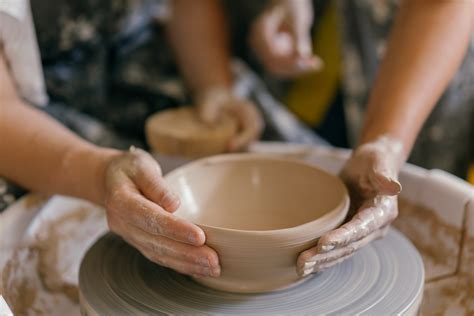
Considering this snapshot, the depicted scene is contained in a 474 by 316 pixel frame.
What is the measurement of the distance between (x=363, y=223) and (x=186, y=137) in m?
0.65

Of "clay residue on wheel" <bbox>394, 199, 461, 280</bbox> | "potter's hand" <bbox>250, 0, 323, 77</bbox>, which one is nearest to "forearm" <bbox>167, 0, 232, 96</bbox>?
"potter's hand" <bbox>250, 0, 323, 77</bbox>

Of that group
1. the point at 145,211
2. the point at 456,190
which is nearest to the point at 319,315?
the point at 145,211

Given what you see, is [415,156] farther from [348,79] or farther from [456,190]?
[456,190]

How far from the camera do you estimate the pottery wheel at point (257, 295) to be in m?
0.90

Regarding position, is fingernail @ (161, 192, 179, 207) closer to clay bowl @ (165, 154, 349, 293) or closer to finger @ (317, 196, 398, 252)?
clay bowl @ (165, 154, 349, 293)

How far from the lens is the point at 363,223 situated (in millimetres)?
903

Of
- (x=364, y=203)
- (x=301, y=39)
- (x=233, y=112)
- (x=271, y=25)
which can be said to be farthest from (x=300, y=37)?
(x=364, y=203)

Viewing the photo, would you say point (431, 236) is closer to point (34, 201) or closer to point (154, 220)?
point (154, 220)

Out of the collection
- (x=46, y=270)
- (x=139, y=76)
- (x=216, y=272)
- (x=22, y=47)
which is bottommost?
(x=46, y=270)

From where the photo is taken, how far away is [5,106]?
119 centimetres

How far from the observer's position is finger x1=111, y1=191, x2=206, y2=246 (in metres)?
0.85

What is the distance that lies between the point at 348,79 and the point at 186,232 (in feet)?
3.36

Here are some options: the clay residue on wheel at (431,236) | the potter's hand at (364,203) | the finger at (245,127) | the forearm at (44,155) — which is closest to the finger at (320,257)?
the potter's hand at (364,203)

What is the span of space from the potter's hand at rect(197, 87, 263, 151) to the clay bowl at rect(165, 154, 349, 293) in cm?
29
